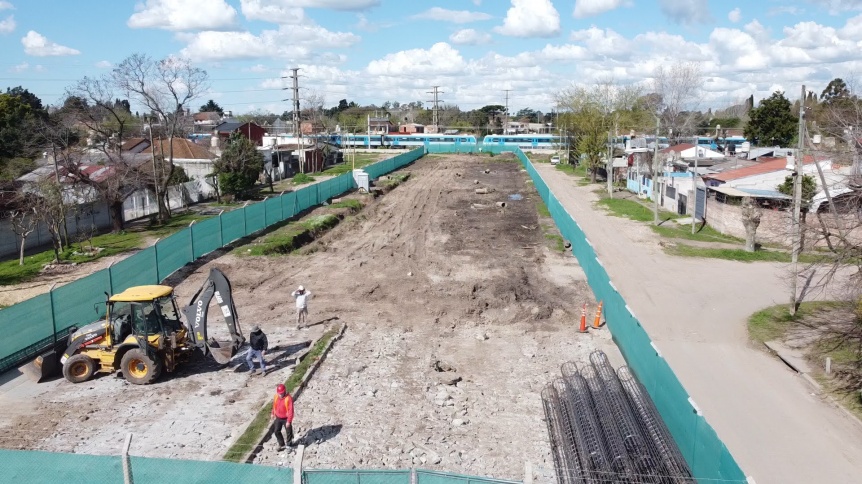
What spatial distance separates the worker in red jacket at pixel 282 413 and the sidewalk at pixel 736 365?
7.71m

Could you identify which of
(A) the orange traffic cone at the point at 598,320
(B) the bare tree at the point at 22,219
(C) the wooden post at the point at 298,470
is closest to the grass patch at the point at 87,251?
(B) the bare tree at the point at 22,219

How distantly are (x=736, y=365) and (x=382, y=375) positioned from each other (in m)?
8.41

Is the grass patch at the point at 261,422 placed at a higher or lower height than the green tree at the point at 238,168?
lower

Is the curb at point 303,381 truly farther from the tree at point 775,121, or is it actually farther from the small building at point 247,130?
the tree at point 775,121

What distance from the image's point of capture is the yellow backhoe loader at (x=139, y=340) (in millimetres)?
14062

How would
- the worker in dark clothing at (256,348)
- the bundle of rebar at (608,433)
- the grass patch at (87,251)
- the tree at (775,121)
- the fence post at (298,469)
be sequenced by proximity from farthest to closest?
the tree at (775,121) → the grass patch at (87,251) → the worker in dark clothing at (256,348) → the bundle of rebar at (608,433) → the fence post at (298,469)

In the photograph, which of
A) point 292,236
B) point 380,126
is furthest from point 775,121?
point 380,126

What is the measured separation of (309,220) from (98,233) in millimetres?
9738

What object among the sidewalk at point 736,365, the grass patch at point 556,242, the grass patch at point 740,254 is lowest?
the sidewalk at point 736,365

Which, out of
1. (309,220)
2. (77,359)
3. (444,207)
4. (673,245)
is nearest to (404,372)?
(77,359)

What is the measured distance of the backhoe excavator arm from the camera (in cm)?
1460

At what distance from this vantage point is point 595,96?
72.4m

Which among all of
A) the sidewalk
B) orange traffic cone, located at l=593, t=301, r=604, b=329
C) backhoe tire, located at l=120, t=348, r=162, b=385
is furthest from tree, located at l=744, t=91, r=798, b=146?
backhoe tire, located at l=120, t=348, r=162, b=385

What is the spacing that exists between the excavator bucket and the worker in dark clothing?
404 centimetres
